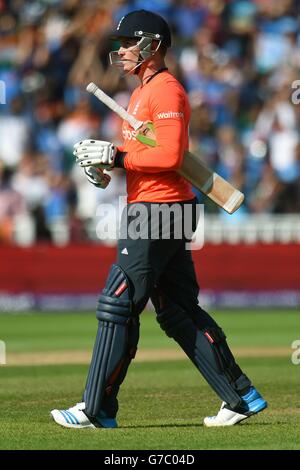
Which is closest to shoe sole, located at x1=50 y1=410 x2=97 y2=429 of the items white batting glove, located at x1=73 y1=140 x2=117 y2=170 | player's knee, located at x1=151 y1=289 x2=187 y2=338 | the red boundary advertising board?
player's knee, located at x1=151 y1=289 x2=187 y2=338

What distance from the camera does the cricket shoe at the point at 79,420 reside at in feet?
22.3

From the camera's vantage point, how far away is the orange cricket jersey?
6.58 m

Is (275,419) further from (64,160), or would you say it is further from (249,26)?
(249,26)

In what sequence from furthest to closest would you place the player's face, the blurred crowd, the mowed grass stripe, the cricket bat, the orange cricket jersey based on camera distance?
the blurred crowd → the mowed grass stripe → the player's face → the cricket bat → the orange cricket jersey

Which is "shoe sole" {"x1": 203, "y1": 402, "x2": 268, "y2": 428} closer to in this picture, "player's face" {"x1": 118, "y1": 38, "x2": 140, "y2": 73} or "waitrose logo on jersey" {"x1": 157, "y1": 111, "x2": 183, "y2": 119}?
"waitrose logo on jersey" {"x1": 157, "y1": 111, "x2": 183, "y2": 119}

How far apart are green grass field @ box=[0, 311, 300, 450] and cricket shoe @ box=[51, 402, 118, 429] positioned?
0.08 meters

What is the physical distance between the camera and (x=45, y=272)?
18.8 metres

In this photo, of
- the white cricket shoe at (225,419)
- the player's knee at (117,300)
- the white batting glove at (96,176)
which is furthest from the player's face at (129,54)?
the white cricket shoe at (225,419)

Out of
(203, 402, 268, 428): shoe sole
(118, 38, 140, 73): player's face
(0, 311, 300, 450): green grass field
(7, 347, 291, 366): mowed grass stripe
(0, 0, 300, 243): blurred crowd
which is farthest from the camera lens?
(0, 0, 300, 243): blurred crowd

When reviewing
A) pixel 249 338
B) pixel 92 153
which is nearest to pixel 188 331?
pixel 92 153

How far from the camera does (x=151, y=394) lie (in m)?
8.92

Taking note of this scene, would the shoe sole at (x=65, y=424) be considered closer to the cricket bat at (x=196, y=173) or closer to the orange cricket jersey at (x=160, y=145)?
the orange cricket jersey at (x=160, y=145)

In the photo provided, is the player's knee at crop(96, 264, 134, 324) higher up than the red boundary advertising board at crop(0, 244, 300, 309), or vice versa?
the player's knee at crop(96, 264, 134, 324)

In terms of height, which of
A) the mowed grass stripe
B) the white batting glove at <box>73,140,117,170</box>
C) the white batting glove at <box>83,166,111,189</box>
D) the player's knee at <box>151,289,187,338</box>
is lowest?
the mowed grass stripe
